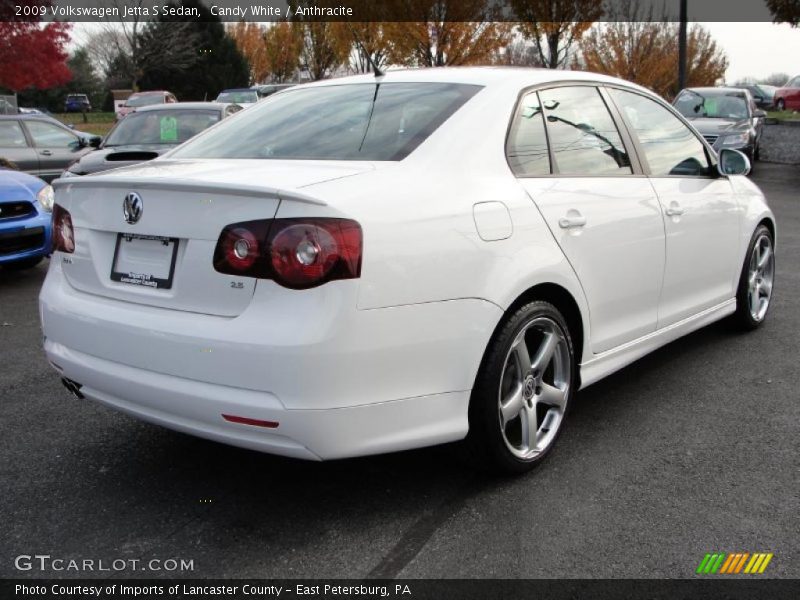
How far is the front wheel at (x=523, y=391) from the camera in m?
2.94

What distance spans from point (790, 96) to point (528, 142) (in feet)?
100

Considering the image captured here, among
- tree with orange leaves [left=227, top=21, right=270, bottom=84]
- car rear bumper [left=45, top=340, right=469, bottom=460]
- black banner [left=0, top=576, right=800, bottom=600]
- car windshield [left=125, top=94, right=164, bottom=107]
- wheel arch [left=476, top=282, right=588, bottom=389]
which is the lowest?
black banner [left=0, top=576, right=800, bottom=600]

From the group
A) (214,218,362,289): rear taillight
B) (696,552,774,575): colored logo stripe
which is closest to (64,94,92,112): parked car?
(214,218,362,289): rear taillight

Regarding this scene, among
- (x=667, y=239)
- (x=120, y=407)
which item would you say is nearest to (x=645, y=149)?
(x=667, y=239)

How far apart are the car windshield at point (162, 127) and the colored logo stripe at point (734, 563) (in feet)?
28.5

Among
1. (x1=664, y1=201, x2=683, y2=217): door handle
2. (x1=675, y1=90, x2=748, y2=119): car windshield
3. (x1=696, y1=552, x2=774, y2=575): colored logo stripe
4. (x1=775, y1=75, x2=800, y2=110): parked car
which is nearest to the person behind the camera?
(x1=696, y1=552, x2=774, y2=575): colored logo stripe

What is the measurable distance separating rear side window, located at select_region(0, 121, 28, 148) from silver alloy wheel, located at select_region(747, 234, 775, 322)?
1021 cm

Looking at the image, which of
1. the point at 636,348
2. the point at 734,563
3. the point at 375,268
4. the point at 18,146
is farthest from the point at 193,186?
the point at 18,146

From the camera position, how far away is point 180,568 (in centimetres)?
259

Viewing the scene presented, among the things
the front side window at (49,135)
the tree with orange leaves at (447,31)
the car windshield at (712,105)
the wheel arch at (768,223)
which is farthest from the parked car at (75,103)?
the wheel arch at (768,223)

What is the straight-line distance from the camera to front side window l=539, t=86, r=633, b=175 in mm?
3496

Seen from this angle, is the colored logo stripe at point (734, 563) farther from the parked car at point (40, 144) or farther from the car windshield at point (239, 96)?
the car windshield at point (239, 96)

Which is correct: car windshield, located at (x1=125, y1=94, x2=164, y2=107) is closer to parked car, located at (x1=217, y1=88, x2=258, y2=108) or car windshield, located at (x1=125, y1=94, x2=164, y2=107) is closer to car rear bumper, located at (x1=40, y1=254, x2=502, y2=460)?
parked car, located at (x1=217, y1=88, x2=258, y2=108)

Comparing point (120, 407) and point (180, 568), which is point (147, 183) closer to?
point (120, 407)
